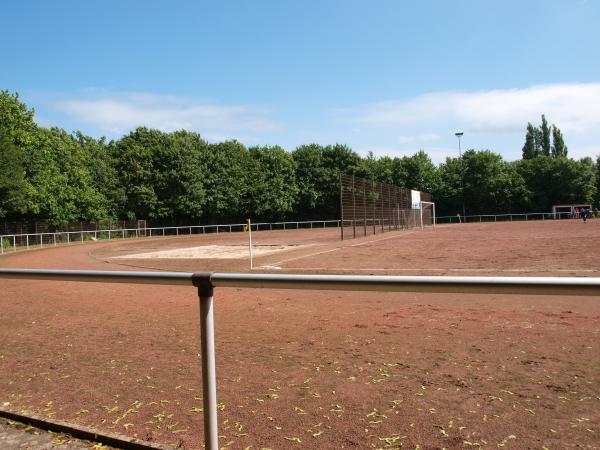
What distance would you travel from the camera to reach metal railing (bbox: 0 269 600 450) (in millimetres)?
1880

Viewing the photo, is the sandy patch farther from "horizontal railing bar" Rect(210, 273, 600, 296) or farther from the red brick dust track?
"horizontal railing bar" Rect(210, 273, 600, 296)

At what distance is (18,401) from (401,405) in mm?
3231

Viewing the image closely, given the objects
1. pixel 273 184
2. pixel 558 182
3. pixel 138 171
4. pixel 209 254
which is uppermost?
pixel 138 171

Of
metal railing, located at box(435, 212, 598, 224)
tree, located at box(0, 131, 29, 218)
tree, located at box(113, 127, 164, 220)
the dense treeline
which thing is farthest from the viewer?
metal railing, located at box(435, 212, 598, 224)

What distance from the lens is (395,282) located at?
2.13m

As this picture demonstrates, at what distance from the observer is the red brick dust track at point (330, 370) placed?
3527 millimetres

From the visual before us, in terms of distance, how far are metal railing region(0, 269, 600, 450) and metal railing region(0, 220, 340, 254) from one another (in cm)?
2217

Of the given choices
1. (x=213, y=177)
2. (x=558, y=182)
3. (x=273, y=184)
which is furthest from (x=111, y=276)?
(x=558, y=182)

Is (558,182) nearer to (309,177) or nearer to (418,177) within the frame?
(418,177)

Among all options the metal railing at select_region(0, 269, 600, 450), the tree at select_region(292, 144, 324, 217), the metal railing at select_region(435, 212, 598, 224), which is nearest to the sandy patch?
the metal railing at select_region(0, 269, 600, 450)

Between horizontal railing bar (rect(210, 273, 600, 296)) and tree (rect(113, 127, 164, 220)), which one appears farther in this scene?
tree (rect(113, 127, 164, 220))

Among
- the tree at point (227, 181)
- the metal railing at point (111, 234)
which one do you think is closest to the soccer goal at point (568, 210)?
the metal railing at point (111, 234)

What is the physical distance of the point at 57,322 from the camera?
8.24 m

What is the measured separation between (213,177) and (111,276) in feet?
206
